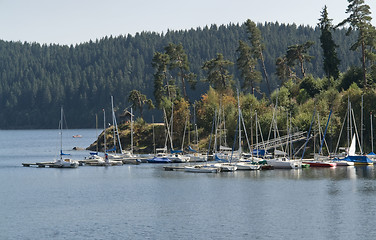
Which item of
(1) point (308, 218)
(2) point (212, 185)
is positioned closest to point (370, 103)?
(2) point (212, 185)

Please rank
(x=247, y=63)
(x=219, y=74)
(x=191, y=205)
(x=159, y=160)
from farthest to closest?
1. (x=219, y=74)
2. (x=247, y=63)
3. (x=159, y=160)
4. (x=191, y=205)

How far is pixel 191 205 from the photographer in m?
66.5

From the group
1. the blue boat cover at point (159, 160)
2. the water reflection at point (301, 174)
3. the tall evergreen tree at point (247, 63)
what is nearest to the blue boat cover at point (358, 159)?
the water reflection at point (301, 174)

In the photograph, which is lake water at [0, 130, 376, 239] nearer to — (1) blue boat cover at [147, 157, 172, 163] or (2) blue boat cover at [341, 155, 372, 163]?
(2) blue boat cover at [341, 155, 372, 163]

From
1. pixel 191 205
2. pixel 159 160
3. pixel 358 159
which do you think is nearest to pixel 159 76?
pixel 159 160

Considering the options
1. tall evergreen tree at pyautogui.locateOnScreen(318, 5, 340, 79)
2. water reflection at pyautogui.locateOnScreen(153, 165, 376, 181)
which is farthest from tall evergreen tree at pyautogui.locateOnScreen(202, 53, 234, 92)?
water reflection at pyautogui.locateOnScreen(153, 165, 376, 181)

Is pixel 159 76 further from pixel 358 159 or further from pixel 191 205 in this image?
pixel 191 205

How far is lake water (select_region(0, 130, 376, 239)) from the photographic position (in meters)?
53.5

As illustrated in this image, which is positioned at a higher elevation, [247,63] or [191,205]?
[247,63]

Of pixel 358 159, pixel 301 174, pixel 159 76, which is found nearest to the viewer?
pixel 301 174

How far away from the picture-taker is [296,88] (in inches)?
5325

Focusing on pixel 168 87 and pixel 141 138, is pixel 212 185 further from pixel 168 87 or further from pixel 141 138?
pixel 168 87

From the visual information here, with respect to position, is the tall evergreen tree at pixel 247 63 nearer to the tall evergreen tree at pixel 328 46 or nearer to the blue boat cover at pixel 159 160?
the tall evergreen tree at pixel 328 46

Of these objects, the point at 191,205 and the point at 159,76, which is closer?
the point at 191,205
